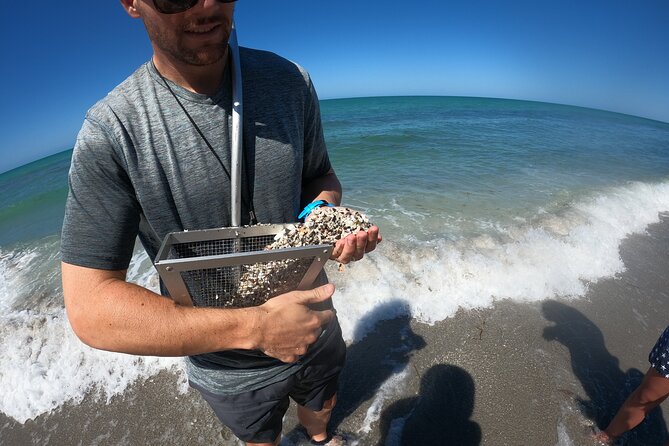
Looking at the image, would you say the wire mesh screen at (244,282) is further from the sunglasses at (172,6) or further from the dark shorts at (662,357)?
the dark shorts at (662,357)

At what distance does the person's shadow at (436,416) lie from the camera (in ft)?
9.89

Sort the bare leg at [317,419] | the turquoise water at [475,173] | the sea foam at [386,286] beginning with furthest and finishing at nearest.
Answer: the turquoise water at [475,173] < the sea foam at [386,286] < the bare leg at [317,419]

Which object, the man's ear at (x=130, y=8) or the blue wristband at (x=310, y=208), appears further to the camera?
the blue wristband at (x=310, y=208)

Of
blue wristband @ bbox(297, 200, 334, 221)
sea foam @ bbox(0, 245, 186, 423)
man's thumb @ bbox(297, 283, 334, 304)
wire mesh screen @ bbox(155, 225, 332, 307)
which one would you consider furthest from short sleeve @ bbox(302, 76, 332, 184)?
sea foam @ bbox(0, 245, 186, 423)

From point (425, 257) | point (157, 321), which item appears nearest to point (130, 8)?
point (157, 321)

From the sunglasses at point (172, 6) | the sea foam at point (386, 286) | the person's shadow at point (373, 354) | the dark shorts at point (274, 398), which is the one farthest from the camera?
the sea foam at point (386, 286)

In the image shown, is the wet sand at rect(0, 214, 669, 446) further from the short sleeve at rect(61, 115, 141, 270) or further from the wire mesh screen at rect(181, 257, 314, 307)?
the short sleeve at rect(61, 115, 141, 270)

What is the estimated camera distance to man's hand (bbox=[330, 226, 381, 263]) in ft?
4.34

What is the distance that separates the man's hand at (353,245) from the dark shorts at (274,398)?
0.91 m

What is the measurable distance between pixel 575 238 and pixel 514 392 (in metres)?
4.49

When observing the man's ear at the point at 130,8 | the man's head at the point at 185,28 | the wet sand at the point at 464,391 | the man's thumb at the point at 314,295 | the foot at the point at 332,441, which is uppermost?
the man's ear at the point at 130,8

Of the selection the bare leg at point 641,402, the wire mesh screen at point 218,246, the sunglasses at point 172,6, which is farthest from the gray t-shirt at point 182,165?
the bare leg at point 641,402

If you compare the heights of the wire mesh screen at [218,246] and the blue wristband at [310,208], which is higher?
the blue wristband at [310,208]

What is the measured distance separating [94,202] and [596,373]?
4.74 m
